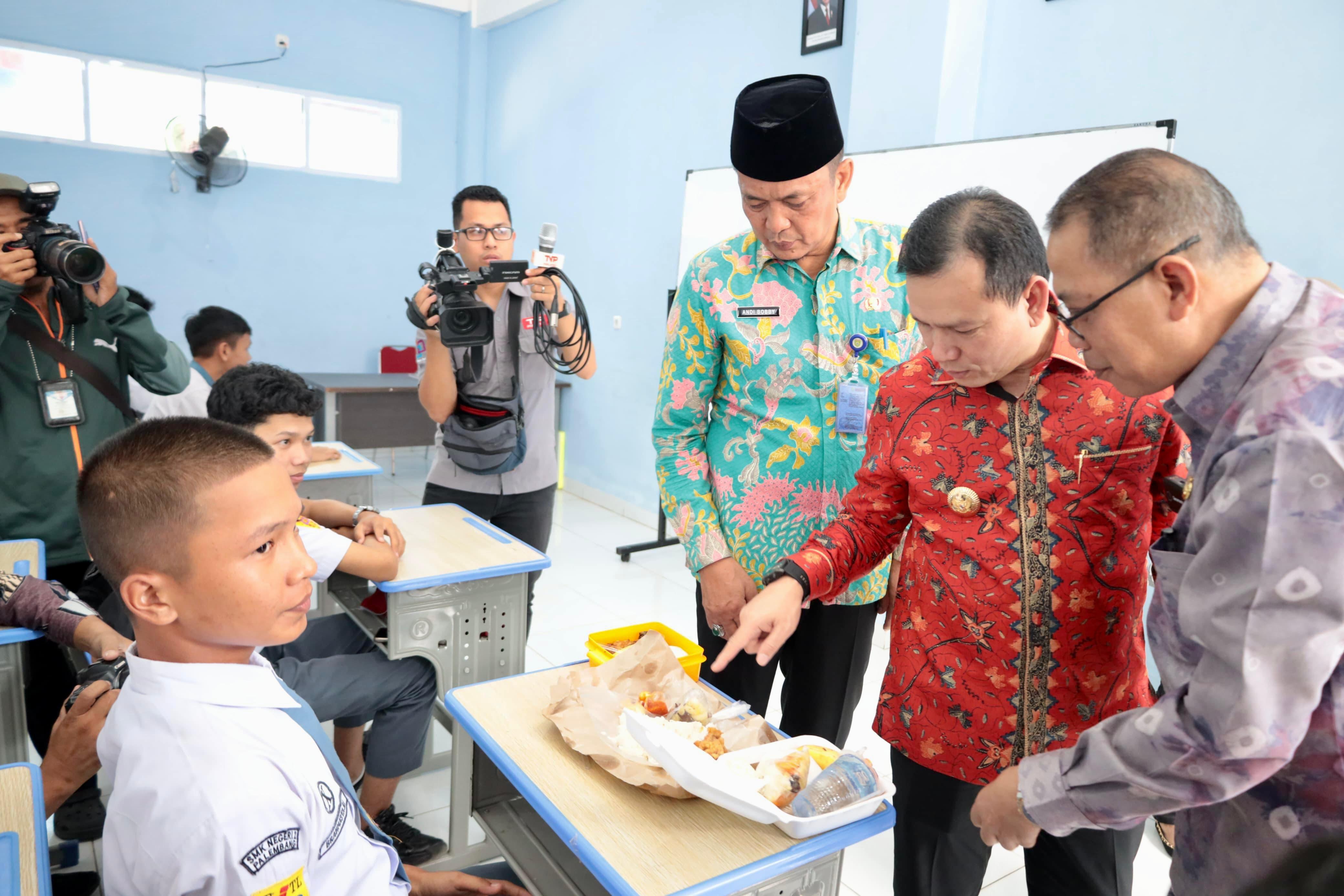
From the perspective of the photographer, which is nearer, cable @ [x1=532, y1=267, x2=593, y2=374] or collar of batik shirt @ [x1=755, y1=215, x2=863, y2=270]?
collar of batik shirt @ [x1=755, y1=215, x2=863, y2=270]

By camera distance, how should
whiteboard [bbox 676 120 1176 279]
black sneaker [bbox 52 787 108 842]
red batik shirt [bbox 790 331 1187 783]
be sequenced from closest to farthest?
1. red batik shirt [bbox 790 331 1187 783]
2. black sneaker [bbox 52 787 108 842]
3. whiteboard [bbox 676 120 1176 279]

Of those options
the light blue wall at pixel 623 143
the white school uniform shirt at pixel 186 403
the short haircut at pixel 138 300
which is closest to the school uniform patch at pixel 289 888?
the short haircut at pixel 138 300

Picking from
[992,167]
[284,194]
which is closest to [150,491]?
[992,167]

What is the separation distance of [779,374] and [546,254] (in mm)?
1048

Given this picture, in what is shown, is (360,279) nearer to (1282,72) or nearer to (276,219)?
(276,219)

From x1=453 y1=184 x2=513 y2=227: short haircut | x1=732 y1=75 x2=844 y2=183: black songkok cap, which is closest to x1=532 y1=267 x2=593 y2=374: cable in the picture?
x1=453 y1=184 x2=513 y2=227: short haircut

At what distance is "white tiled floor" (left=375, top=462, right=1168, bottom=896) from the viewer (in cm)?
197

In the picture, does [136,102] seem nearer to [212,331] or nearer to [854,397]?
[212,331]

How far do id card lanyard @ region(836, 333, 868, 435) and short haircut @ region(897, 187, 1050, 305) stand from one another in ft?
1.28

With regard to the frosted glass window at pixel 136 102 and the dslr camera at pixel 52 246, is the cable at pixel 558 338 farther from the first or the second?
the frosted glass window at pixel 136 102

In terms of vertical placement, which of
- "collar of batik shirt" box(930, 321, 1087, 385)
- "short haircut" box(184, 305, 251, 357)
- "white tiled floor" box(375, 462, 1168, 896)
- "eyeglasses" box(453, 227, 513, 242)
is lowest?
"white tiled floor" box(375, 462, 1168, 896)

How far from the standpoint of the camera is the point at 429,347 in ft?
7.15

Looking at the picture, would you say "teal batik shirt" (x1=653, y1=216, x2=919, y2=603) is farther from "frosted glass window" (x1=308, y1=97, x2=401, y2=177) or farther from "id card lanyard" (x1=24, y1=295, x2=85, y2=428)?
"frosted glass window" (x1=308, y1=97, x2=401, y2=177)

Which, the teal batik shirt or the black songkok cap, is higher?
the black songkok cap
